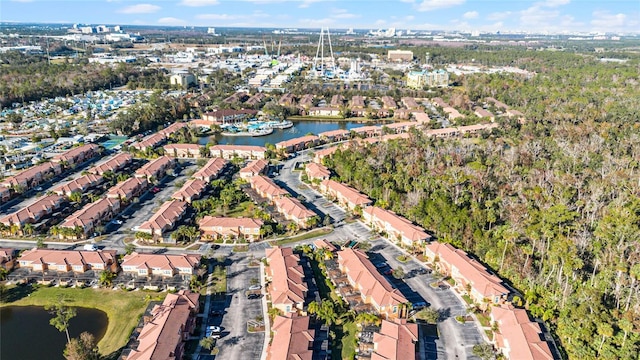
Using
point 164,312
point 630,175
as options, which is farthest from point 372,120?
point 164,312

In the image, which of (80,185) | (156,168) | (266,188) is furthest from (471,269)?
(80,185)

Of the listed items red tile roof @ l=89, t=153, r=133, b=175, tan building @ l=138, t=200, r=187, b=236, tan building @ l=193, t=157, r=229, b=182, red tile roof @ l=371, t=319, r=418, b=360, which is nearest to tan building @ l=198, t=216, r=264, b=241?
tan building @ l=138, t=200, r=187, b=236

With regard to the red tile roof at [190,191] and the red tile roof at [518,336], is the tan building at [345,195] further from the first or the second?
the red tile roof at [518,336]

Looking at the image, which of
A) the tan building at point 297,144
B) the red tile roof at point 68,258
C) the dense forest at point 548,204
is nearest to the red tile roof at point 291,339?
the dense forest at point 548,204

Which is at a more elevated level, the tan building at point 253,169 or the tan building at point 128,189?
the tan building at point 253,169

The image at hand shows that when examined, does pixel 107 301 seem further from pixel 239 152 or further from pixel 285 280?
pixel 239 152

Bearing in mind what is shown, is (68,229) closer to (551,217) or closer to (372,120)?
(551,217)

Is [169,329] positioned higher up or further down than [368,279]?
further down
